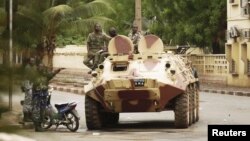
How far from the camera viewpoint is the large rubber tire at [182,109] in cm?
1310

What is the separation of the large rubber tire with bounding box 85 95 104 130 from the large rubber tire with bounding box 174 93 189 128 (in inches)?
60.4

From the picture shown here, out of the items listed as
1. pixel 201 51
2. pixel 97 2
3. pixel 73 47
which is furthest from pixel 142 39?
pixel 73 47

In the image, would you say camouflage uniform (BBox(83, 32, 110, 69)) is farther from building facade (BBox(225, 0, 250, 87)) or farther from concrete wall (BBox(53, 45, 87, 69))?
concrete wall (BBox(53, 45, 87, 69))

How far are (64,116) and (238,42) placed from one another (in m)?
22.8

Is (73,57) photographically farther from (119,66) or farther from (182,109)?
(182,109)

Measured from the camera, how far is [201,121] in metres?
15.6

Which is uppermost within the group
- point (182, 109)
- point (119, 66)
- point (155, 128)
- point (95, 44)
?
point (95, 44)

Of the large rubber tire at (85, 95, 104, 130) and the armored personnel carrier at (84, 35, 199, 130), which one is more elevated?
the armored personnel carrier at (84, 35, 199, 130)

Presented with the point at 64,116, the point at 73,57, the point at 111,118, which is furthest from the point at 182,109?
the point at 73,57

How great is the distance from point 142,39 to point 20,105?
1141 centimetres

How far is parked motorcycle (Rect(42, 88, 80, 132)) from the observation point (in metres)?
13.2

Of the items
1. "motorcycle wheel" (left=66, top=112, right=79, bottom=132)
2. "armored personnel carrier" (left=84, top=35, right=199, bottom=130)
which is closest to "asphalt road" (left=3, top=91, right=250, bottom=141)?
"motorcycle wheel" (left=66, top=112, right=79, bottom=132)

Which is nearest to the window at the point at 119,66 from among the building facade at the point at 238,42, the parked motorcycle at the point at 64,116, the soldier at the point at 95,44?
the parked motorcycle at the point at 64,116

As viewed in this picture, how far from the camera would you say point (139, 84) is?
12.9 metres
